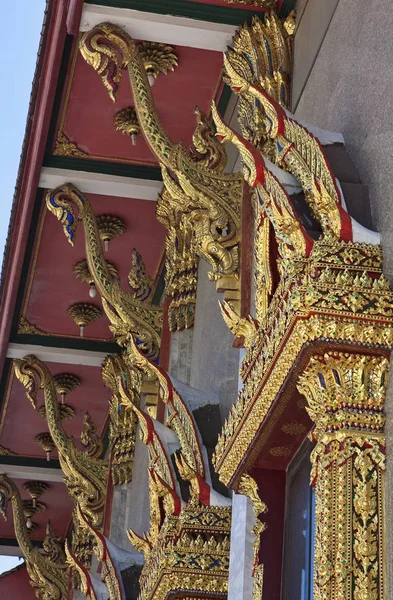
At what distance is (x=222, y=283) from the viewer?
16.9ft

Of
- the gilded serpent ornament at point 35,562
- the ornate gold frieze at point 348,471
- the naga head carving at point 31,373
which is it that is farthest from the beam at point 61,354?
the ornate gold frieze at point 348,471

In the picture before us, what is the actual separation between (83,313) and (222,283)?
4.59 metres

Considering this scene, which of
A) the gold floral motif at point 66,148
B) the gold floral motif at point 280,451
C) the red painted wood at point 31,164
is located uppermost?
the gold floral motif at point 66,148

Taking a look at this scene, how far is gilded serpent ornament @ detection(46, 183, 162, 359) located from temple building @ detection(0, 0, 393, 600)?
0.06ft

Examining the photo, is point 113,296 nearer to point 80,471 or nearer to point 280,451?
point 80,471

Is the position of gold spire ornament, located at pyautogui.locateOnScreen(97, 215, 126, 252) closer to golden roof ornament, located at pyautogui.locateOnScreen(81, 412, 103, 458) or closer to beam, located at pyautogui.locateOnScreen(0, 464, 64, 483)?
golden roof ornament, located at pyautogui.locateOnScreen(81, 412, 103, 458)

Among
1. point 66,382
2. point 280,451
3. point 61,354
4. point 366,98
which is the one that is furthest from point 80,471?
point 366,98

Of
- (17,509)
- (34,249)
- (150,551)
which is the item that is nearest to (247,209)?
(150,551)

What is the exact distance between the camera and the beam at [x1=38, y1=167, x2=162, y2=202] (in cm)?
768

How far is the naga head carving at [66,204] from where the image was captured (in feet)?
25.0

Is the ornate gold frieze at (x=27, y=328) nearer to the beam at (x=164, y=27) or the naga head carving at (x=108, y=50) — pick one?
the beam at (x=164, y=27)

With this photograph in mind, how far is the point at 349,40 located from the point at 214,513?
81.2 inches

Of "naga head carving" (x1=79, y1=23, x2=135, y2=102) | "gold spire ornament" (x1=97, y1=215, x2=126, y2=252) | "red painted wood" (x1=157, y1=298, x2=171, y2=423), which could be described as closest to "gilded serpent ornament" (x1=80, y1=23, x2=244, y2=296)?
"naga head carving" (x1=79, y1=23, x2=135, y2=102)

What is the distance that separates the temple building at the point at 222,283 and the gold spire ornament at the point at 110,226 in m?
0.02
